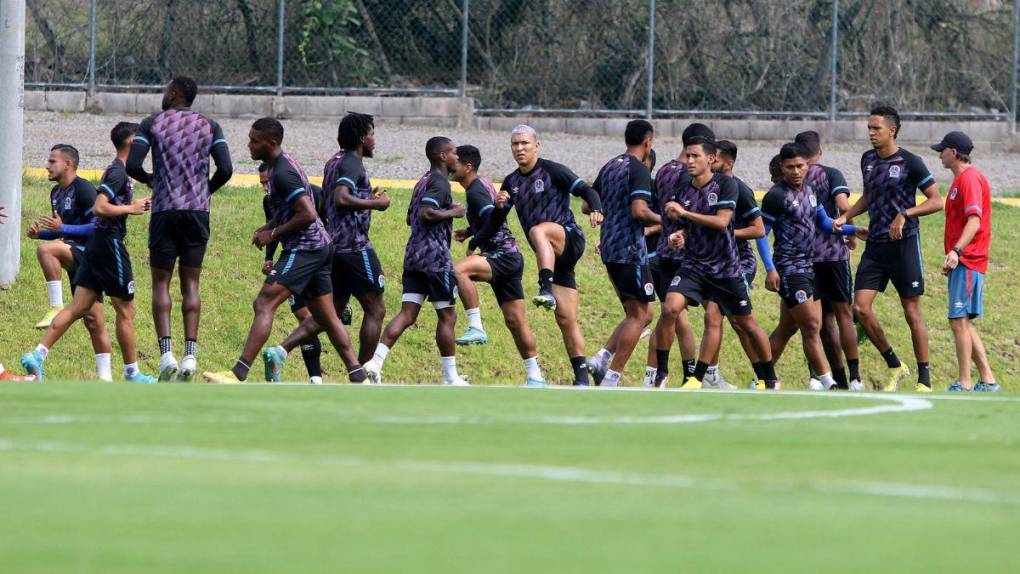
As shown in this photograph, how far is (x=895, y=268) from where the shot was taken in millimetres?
13562

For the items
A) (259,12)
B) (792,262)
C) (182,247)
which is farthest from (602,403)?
(259,12)

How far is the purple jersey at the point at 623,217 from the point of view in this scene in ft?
42.5

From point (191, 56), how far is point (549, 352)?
10855 millimetres

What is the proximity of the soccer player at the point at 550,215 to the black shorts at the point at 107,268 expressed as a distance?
9.00 feet

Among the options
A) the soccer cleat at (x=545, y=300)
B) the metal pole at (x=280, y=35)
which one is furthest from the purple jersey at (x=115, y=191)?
the metal pole at (x=280, y=35)

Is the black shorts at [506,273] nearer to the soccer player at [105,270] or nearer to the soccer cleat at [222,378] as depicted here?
the soccer cleat at [222,378]

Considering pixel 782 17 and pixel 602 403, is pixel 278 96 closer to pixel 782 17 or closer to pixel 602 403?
pixel 782 17

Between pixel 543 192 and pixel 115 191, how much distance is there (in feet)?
10.6

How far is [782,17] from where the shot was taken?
85.2ft

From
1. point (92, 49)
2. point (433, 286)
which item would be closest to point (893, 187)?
point (433, 286)

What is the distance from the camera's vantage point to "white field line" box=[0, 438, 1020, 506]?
523 centimetres

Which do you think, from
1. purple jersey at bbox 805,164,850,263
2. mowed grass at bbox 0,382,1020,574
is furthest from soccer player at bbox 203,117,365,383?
purple jersey at bbox 805,164,850,263

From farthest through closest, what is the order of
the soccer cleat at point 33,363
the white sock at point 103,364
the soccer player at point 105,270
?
the white sock at point 103,364
the soccer cleat at point 33,363
the soccer player at point 105,270

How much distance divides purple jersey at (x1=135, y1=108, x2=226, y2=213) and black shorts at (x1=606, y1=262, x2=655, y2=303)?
10.2 feet
